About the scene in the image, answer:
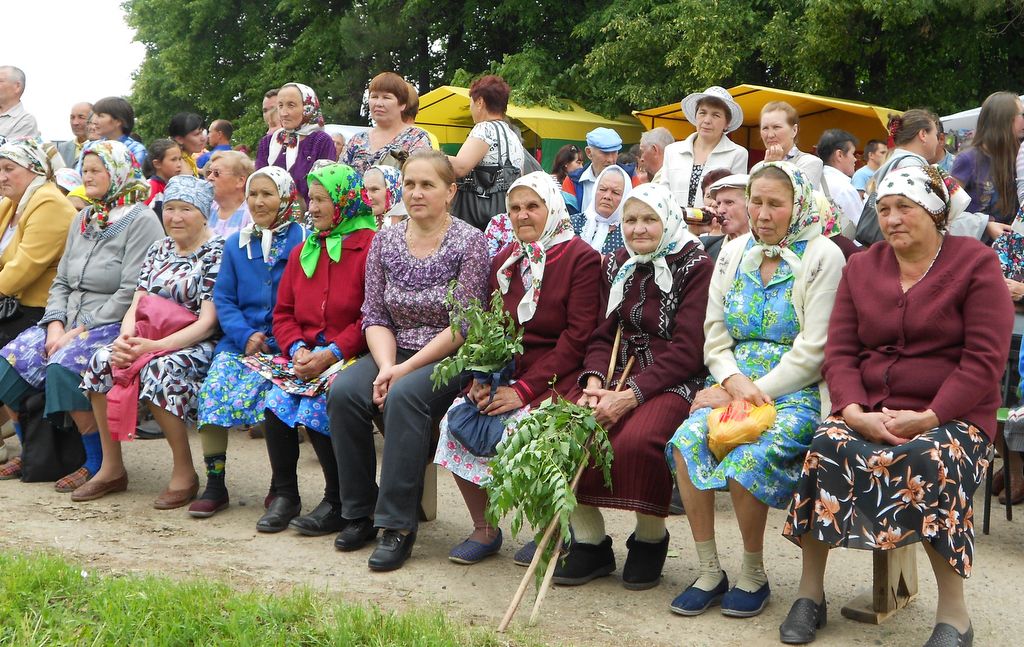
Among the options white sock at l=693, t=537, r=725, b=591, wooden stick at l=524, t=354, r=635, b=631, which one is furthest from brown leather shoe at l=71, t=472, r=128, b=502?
white sock at l=693, t=537, r=725, b=591

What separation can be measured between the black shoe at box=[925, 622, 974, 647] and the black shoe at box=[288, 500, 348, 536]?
287 cm

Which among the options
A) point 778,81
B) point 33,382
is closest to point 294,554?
point 33,382

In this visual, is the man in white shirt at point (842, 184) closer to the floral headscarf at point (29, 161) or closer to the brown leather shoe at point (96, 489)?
the brown leather shoe at point (96, 489)

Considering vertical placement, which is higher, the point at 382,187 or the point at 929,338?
the point at 382,187

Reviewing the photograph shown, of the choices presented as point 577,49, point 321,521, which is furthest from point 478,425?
point 577,49

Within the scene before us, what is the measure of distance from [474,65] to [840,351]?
20859mm

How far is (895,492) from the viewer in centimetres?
396

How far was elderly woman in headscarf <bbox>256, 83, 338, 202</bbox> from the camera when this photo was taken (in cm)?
789

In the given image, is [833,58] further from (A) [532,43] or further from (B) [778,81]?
(A) [532,43]

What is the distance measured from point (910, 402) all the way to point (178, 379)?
155 inches

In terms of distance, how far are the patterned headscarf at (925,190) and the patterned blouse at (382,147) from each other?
3.77m

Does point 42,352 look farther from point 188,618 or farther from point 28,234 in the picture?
point 188,618

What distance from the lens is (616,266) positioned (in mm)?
5191

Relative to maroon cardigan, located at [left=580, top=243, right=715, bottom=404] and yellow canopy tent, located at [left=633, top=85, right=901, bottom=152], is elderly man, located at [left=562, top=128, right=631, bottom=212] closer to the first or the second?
yellow canopy tent, located at [left=633, top=85, right=901, bottom=152]
